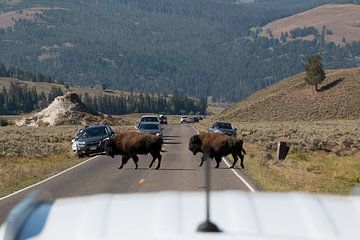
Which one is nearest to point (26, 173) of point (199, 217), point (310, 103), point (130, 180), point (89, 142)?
point (130, 180)

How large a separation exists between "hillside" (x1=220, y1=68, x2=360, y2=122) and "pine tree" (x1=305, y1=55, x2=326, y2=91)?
12.0 feet

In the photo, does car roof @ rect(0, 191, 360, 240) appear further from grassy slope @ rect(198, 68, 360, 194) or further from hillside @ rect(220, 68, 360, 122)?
hillside @ rect(220, 68, 360, 122)

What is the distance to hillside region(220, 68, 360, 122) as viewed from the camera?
12356 centimetres

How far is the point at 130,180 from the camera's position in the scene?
23.2 m

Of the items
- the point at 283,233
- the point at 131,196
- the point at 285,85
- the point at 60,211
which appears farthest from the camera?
the point at 285,85

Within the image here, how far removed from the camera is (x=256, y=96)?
158 meters

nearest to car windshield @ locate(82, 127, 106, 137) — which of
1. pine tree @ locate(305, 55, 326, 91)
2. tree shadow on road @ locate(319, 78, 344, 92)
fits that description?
pine tree @ locate(305, 55, 326, 91)

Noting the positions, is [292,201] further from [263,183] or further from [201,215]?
[263,183]

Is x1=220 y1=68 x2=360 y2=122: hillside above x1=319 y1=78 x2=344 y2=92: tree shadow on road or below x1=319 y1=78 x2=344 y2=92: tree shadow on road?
below

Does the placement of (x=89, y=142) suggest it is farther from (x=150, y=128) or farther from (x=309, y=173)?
(x=309, y=173)

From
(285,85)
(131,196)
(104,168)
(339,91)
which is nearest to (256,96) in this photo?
(285,85)

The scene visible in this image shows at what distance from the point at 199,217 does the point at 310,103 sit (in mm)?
127833

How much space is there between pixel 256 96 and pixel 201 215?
154796mm

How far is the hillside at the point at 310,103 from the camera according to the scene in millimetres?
123562
